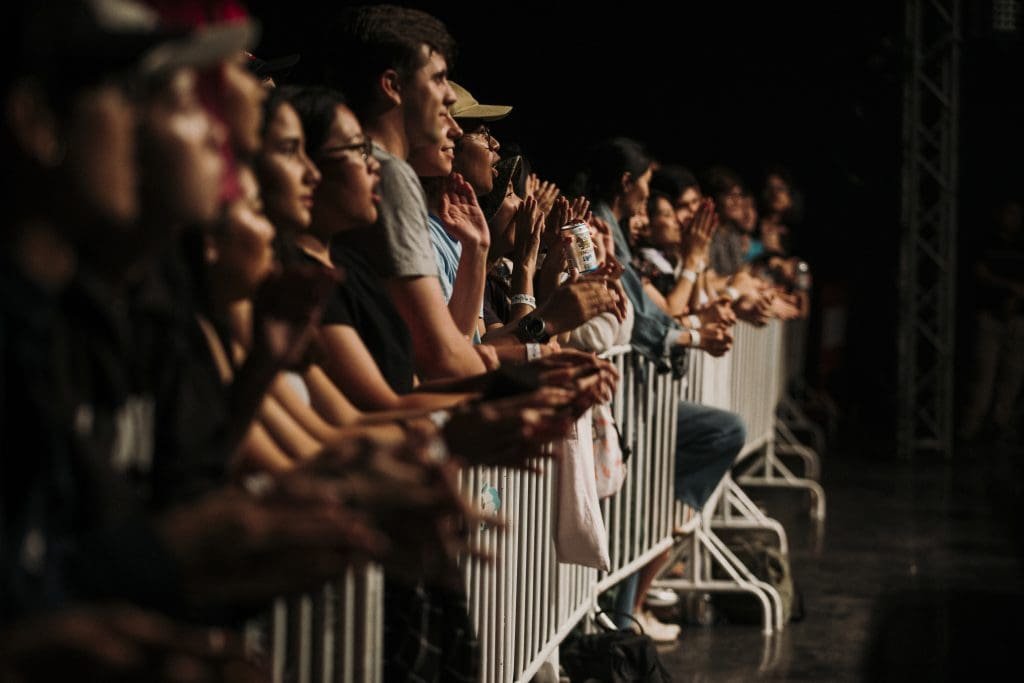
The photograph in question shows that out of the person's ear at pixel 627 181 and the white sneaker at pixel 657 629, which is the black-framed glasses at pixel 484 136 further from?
the white sneaker at pixel 657 629

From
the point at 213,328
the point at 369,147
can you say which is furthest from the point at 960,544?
the point at 213,328

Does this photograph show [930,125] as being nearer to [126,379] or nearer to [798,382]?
[798,382]

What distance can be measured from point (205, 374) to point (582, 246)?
221 centimetres

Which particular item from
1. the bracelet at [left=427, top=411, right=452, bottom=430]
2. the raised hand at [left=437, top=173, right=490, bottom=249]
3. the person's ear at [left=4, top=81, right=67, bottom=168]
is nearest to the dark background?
the raised hand at [left=437, top=173, right=490, bottom=249]

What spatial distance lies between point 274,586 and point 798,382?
1001 centimetres

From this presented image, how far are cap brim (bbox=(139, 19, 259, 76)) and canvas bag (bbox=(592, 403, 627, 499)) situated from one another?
260cm

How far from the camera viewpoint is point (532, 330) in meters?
3.83

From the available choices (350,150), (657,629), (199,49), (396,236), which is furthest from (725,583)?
(199,49)

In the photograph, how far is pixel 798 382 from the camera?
37.4ft

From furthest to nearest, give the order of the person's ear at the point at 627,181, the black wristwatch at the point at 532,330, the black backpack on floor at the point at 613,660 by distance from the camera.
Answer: the person's ear at the point at 627,181, the black backpack on floor at the point at 613,660, the black wristwatch at the point at 532,330

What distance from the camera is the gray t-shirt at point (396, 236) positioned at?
9.75 ft

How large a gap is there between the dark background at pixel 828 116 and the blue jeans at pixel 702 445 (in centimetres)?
472

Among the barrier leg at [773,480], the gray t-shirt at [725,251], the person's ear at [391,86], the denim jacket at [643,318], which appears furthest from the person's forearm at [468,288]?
the barrier leg at [773,480]

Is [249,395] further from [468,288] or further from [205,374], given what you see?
[468,288]
